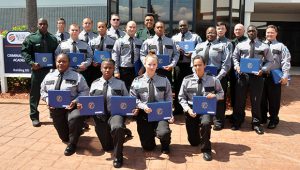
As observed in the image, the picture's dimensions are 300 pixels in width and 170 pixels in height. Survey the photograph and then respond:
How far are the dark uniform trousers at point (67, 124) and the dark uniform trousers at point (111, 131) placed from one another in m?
0.29

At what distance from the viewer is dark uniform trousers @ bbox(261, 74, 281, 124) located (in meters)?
5.98

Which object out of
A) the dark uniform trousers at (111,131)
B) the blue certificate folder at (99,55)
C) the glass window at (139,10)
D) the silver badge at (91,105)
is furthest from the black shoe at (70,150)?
the glass window at (139,10)

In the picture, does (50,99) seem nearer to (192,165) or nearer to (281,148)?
(192,165)

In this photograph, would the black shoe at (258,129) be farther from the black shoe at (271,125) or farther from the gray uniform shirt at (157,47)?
the gray uniform shirt at (157,47)

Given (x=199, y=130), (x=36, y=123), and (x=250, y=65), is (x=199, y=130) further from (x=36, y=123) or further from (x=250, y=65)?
(x=36, y=123)

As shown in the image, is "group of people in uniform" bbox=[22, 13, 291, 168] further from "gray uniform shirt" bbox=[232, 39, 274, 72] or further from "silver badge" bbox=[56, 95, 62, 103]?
"silver badge" bbox=[56, 95, 62, 103]

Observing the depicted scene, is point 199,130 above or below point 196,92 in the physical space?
below

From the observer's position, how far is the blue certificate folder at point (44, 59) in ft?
18.9

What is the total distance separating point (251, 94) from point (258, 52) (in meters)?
0.79

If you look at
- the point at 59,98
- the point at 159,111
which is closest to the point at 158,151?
the point at 159,111

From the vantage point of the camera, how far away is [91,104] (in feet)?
15.1

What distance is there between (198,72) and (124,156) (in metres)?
1.74

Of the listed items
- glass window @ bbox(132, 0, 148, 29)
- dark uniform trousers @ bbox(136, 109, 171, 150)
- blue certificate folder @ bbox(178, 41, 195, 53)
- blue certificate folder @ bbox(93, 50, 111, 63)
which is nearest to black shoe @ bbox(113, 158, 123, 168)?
dark uniform trousers @ bbox(136, 109, 171, 150)

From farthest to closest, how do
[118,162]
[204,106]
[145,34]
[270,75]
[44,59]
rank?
[145,34] → [270,75] → [44,59] → [204,106] → [118,162]
